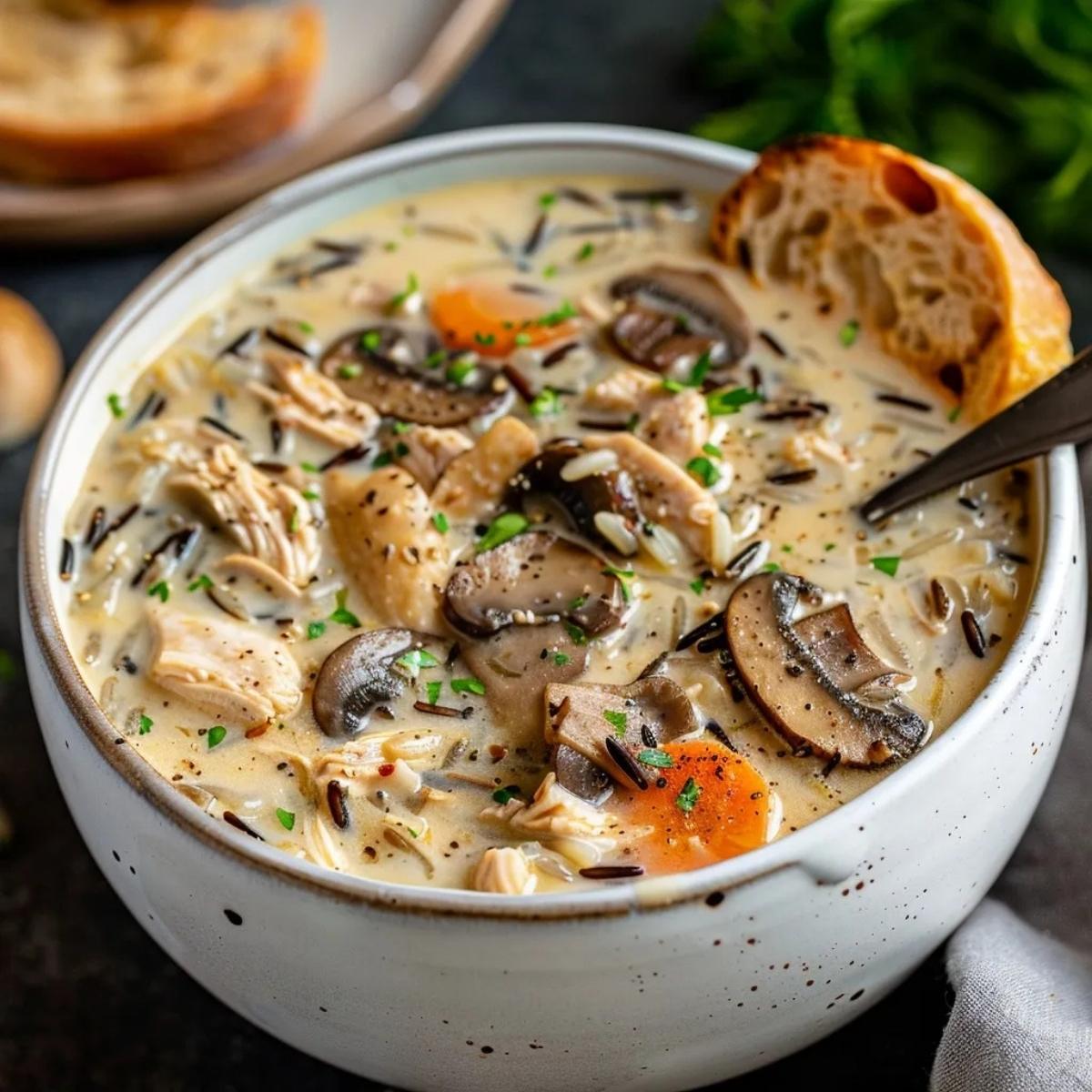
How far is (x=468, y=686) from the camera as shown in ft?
6.57

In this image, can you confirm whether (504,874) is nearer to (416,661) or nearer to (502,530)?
(416,661)

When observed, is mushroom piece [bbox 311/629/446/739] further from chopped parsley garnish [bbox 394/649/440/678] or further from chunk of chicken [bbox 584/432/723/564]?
chunk of chicken [bbox 584/432/723/564]

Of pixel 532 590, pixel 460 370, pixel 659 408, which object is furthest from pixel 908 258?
pixel 532 590

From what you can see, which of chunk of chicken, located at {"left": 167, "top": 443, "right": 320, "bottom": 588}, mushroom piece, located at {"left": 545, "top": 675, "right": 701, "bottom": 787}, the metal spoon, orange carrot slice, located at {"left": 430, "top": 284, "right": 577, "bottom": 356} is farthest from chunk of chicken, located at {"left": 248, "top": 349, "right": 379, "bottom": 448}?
the metal spoon

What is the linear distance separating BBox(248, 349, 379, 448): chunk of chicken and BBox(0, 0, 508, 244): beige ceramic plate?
1.15 m

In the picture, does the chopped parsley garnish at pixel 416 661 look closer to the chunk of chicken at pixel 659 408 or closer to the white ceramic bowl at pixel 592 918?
the white ceramic bowl at pixel 592 918

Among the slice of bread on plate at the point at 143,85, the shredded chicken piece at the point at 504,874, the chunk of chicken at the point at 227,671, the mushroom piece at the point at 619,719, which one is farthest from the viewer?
the slice of bread on plate at the point at 143,85

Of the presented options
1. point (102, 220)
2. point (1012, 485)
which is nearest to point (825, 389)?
point (1012, 485)

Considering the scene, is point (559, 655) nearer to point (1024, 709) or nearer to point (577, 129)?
point (1024, 709)

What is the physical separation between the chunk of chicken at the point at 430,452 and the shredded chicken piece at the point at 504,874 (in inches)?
25.4

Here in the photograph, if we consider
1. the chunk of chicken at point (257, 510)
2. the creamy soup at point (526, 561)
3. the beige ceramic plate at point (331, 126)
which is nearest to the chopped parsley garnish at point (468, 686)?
the creamy soup at point (526, 561)

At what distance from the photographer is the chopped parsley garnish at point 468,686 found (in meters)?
2.00

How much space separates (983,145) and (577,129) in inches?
47.8

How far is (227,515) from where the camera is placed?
2.19 meters
